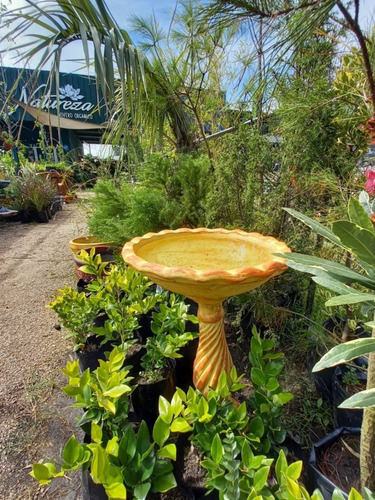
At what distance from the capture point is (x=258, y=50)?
3.50ft

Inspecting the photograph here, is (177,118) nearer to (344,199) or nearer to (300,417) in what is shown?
(344,199)

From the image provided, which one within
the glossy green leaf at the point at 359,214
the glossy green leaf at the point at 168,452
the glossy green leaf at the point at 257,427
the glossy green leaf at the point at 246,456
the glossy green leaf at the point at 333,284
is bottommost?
the glossy green leaf at the point at 257,427

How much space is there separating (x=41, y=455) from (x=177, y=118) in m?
2.56

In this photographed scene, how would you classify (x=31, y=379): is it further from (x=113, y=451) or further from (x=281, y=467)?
(x=281, y=467)

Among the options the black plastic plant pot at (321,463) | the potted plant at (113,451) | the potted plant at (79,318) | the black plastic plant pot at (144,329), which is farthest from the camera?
the black plastic plant pot at (144,329)

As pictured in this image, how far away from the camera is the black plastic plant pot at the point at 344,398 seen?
Answer: 1038 millimetres

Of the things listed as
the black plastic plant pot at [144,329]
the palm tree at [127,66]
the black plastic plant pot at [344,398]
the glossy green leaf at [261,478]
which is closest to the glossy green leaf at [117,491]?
the glossy green leaf at [261,478]

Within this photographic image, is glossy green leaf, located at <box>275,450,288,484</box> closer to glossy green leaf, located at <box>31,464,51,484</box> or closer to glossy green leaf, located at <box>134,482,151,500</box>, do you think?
glossy green leaf, located at <box>134,482,151,500</box>

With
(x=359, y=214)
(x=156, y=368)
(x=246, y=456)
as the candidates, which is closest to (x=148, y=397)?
(x=156, y=368)

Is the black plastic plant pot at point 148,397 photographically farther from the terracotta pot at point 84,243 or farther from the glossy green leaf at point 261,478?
the terracotta pot at point 84,243

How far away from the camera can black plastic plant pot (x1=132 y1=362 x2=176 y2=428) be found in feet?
3.69

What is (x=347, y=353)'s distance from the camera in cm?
47

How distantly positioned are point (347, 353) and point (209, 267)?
0.83 m

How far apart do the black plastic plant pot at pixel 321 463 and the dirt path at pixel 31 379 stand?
2.73ft
